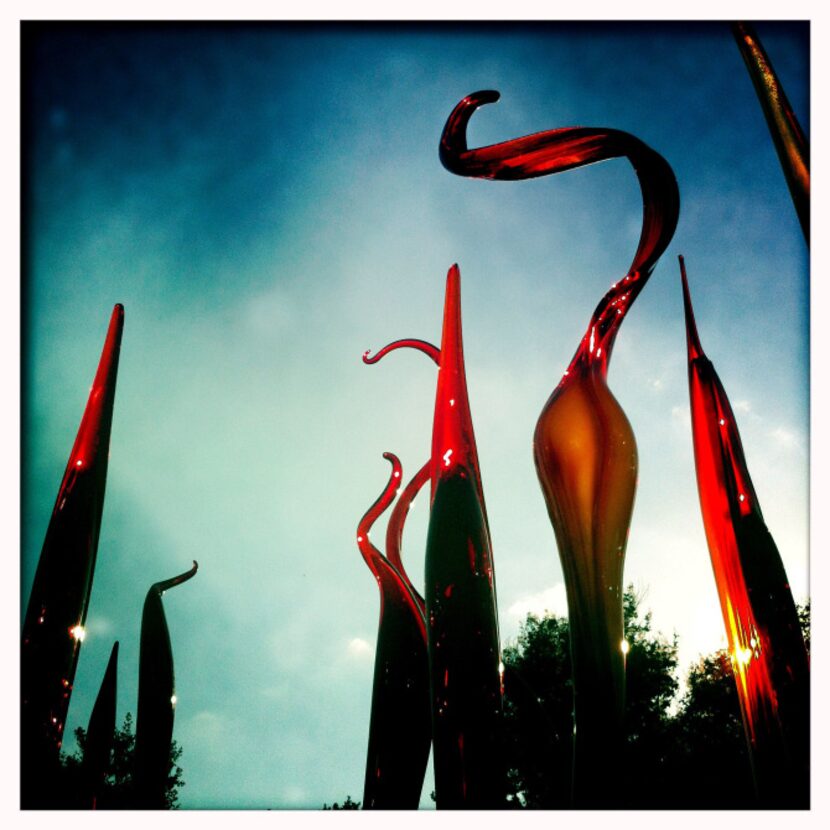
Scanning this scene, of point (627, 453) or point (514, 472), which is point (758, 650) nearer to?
point (627, 453)

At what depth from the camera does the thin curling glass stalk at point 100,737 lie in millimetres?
1322

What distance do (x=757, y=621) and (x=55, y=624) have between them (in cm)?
114

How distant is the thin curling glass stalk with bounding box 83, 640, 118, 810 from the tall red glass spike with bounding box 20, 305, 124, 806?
3.0 inches

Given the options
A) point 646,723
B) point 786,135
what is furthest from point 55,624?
point 786,135

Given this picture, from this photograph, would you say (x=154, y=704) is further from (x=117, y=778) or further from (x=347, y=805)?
(x=347, y=805)

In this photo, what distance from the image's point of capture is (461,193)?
162 centimetres

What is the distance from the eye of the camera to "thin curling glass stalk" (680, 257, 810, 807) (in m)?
1.14

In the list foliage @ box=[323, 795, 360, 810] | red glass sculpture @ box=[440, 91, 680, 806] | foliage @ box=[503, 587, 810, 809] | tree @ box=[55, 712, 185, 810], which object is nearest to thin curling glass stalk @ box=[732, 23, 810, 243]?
red glass sculpture @ box=[440, 91, 680, 806]

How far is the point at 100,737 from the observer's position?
1342 millimetres

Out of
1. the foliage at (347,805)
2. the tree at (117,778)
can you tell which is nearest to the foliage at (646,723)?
the foliage at (347,805)

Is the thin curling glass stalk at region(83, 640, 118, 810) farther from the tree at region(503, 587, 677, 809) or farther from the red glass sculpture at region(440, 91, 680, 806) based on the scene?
the red glass sculpture at region(440, 91, 680, 806)

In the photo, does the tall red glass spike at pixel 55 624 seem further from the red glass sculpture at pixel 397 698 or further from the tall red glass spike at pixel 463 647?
the tall red glass spike at pixel 463 647

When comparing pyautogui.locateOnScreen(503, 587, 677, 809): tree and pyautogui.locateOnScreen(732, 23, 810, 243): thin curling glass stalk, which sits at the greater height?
pyautogui.locateOnScreen(732, 23, 810, 243): thin curling glass stalk
